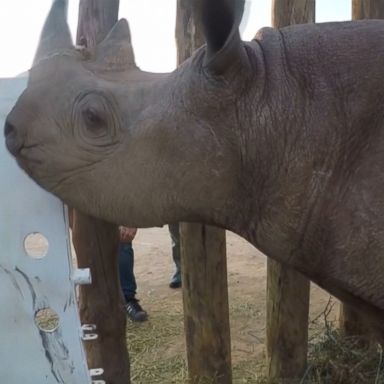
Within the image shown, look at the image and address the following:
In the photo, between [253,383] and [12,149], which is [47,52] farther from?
[253,383]

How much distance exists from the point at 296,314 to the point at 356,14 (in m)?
1.56

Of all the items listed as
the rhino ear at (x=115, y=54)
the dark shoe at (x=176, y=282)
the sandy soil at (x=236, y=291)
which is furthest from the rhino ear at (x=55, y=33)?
the dark shoe at (x=176, y=282)

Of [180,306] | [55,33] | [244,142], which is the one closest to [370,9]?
[55,33]

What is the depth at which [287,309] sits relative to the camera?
12.1 feet

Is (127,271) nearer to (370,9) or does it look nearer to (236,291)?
(236,291)

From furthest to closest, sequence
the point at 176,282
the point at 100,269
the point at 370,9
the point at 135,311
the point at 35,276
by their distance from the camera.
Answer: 1. the point at 176,282
2. the point at 135,311
3. the point at 370,9
4. the point at 100,269
5. the point at 35,276

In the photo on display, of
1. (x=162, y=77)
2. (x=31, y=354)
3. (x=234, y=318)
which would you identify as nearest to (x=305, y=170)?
(x=162, y=77)

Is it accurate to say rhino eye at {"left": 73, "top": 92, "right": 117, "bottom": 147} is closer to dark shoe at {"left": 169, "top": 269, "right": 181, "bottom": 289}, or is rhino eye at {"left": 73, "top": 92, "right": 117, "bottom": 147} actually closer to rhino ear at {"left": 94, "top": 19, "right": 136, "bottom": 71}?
rhino ear at {"left": 94, "top": 19, "right": 136, "bottom": 71}

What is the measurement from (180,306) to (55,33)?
4.02m

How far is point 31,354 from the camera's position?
2.30 metres

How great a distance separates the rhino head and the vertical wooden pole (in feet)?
6.94

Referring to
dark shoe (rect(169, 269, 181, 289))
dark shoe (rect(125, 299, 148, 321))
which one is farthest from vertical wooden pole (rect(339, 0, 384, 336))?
dark shoe (rect(169, 269, 181, 289))

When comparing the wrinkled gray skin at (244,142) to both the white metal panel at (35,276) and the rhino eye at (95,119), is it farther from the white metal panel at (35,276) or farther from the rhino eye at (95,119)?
the white metal panel at (35,276)

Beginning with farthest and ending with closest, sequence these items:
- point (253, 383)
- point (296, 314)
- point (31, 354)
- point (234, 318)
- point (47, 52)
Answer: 1. point (234, 318)
2. point (253, 383)
3. point (296, 314)
4. point (31, 354)
5. point (47, 52)
